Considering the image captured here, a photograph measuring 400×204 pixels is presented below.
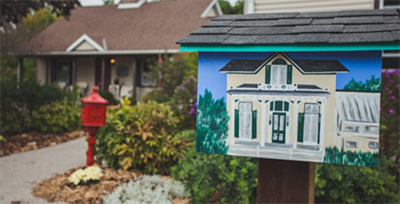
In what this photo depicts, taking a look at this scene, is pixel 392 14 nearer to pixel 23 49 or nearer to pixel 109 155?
pixel 109 155

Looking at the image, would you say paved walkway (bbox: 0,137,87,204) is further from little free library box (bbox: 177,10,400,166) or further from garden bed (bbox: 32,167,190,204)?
little free library box (bbox: 177,10,400,166)

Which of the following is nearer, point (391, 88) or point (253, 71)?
point (253, 71)

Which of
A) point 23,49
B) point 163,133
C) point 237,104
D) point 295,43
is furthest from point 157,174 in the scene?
point 23,49

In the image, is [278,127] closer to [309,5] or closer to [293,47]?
[293,47]

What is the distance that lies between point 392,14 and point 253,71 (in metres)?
0.91

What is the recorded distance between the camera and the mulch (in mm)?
6963

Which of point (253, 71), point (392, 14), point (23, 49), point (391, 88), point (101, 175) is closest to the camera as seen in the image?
point (253, 71)

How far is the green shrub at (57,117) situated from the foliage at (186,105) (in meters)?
3.68

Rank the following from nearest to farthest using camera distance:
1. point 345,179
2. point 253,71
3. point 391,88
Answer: point 253,71 < point 345,179 < point 391,88

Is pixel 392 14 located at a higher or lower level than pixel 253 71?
higher

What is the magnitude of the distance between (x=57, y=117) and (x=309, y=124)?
25.7 feet

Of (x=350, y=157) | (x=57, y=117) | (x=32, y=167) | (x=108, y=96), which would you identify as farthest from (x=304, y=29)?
(x=108, y=96)

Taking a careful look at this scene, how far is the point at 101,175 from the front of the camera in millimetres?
4531

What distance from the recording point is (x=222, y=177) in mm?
3549
